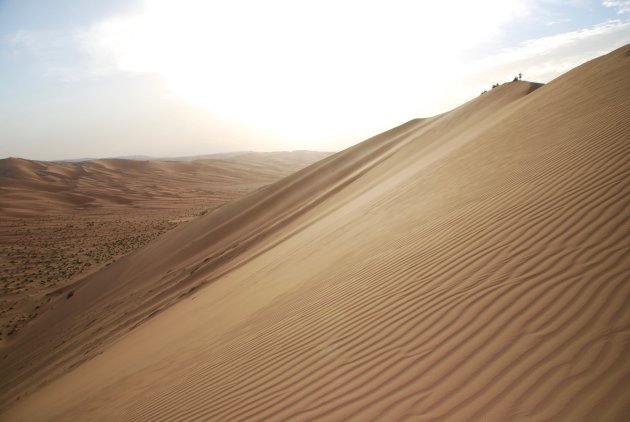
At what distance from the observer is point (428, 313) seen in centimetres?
293

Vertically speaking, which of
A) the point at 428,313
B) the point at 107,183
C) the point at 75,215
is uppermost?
the point at 107,183

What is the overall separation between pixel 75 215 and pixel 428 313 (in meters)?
36.9

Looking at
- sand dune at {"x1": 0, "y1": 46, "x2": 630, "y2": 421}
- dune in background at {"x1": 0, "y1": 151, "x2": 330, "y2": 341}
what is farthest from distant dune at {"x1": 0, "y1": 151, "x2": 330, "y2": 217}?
sand dune at {"x1": 0, "y1": 46, "x2": 630, "y2": 421}

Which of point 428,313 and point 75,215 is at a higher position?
point 75,215

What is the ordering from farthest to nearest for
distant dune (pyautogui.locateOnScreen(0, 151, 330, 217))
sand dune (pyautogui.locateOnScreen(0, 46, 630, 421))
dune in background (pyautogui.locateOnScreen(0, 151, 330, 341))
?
distant dune (pyautogui.locateOnScreen(0, 151, 330, 217)) → dune in background (pyautogui.locateOnScreen(0, 151, 330, 341)) → sand dune (pyautogui.locateOnScreen(0, 46, 630, 421))

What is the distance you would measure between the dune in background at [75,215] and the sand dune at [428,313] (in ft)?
25.3

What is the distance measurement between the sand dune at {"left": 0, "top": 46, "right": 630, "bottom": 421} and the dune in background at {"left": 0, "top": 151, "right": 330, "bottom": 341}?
7.70 m

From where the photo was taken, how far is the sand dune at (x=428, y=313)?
2.09 meters

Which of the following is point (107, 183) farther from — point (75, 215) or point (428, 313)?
point (428, 313)

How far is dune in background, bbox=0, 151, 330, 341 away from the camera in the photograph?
52.2ft

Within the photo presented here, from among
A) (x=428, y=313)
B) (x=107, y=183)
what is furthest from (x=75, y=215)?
(x=428, y=313)

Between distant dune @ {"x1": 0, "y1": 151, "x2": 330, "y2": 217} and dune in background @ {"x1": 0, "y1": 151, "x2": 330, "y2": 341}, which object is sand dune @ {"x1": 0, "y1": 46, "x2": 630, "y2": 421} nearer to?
dune in background @ {"x1": 0, "y1": 151, "x2": 330, "y2": 341}

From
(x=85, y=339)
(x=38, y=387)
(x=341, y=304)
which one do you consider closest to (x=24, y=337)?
(x=85, y=339)

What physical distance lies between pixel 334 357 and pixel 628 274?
7.26 ft
